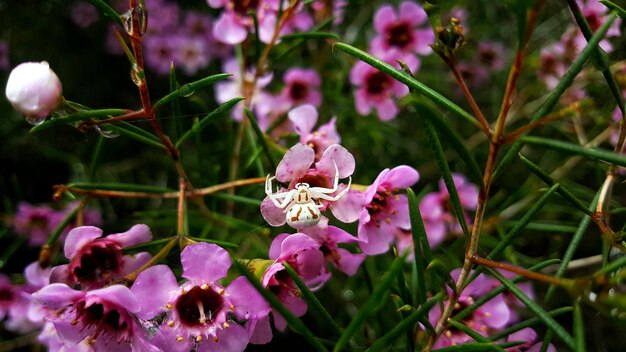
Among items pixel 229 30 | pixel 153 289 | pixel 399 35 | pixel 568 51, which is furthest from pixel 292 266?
pixel 568 51

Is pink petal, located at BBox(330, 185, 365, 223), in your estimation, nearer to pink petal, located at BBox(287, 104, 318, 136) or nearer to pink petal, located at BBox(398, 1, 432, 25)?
pink petal, located at BBox(287, 104, 318, 136)

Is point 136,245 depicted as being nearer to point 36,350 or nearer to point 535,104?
point 36,350

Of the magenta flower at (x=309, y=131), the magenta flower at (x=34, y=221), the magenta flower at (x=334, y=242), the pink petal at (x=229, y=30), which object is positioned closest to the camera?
the magenta flower at (x=334, y=242)

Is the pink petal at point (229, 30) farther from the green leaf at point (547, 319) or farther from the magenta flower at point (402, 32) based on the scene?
the green leaf at point (547, 319)

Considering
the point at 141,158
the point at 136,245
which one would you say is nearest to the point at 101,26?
the point at 141,158

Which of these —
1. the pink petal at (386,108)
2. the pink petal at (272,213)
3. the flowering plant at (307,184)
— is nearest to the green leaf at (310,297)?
the flowering plant at (307,184)

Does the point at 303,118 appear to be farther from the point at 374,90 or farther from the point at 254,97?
the point at 374,90
